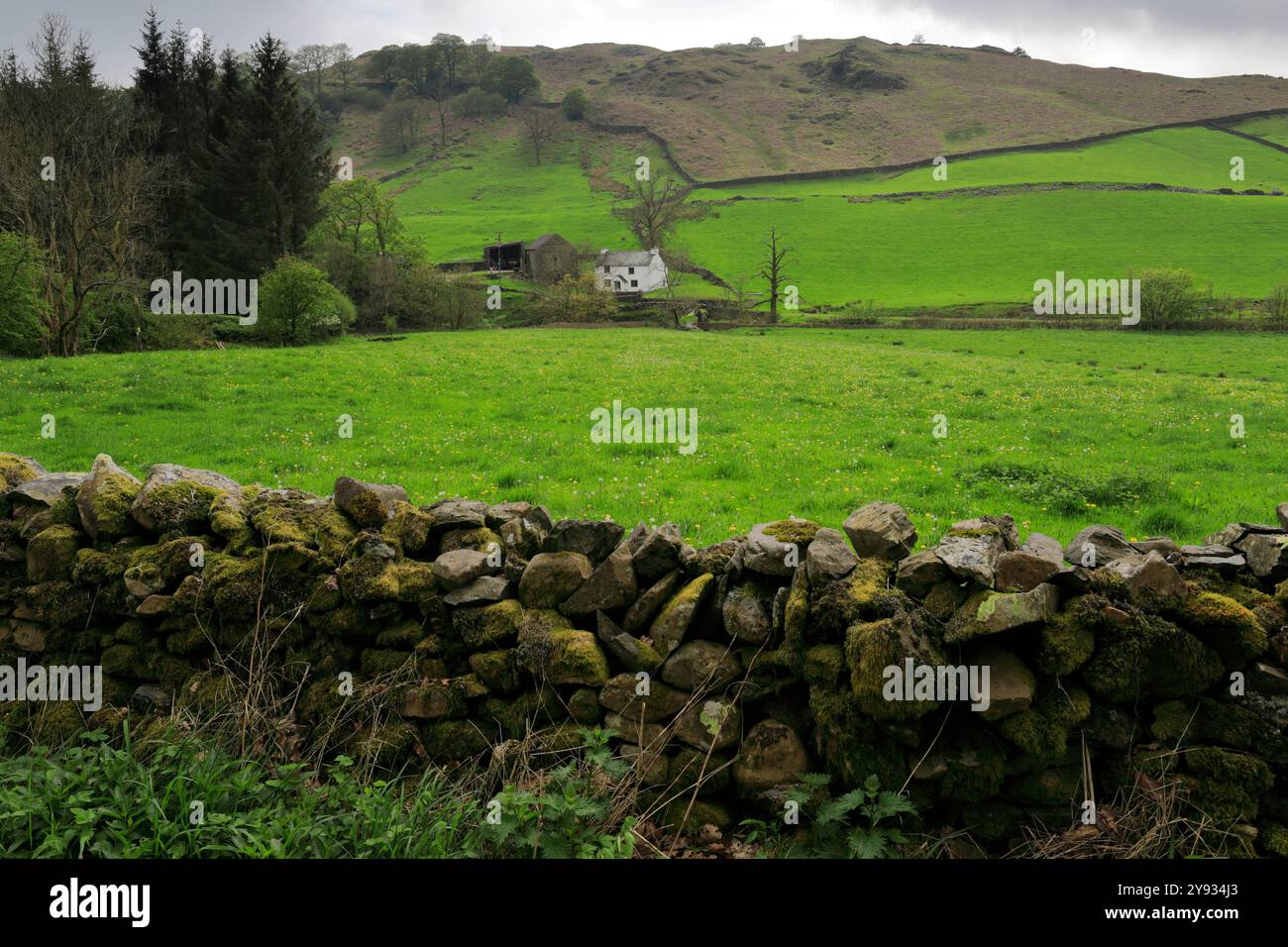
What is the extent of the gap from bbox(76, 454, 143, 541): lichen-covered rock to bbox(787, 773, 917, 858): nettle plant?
536 centimetres

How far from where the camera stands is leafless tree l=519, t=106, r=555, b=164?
167875 millimetres

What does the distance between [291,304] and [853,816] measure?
3856 cm

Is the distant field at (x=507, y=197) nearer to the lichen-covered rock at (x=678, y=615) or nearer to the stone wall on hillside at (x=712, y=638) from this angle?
the stone wall on hillside at (x=712, y=638)

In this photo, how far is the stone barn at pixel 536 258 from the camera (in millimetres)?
92250

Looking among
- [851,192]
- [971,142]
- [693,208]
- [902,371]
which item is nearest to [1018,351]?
Result: [902,371]

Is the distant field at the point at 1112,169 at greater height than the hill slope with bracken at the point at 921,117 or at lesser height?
lesser

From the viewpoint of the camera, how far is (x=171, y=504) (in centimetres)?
580

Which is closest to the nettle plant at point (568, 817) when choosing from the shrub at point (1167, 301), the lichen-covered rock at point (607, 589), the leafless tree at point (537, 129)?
the lichen-covered rock at point (607, 589)

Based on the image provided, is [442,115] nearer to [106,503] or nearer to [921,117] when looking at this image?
[921,117]

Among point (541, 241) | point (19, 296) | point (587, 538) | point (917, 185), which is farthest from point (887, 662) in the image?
point (917, 185)

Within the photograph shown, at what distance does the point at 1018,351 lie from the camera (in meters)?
38.6

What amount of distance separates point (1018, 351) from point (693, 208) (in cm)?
8187

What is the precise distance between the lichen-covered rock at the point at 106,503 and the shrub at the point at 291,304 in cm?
3357

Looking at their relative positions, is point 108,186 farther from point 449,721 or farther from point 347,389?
point 449,721
